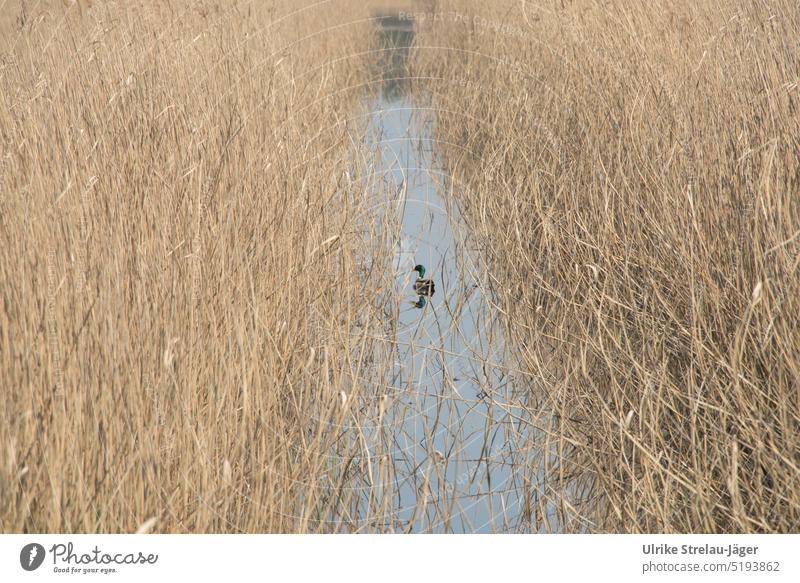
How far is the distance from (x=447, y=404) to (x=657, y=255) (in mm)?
832

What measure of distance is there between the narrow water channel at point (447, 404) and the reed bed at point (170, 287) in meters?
0.13

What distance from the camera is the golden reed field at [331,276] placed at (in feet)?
6.13

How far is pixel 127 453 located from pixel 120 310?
0.34 metres

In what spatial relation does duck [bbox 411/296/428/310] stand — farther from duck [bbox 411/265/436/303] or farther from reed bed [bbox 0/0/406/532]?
reed bed [bbox 0/0/406/532]

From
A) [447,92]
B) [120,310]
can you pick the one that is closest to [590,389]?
[120,310]

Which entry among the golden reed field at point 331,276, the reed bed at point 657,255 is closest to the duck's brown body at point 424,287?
the golden reed field at point 331,276

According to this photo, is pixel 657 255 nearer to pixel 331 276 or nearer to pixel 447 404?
pixel 447 404

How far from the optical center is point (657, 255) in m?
2.86

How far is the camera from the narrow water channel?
94.2 inches
